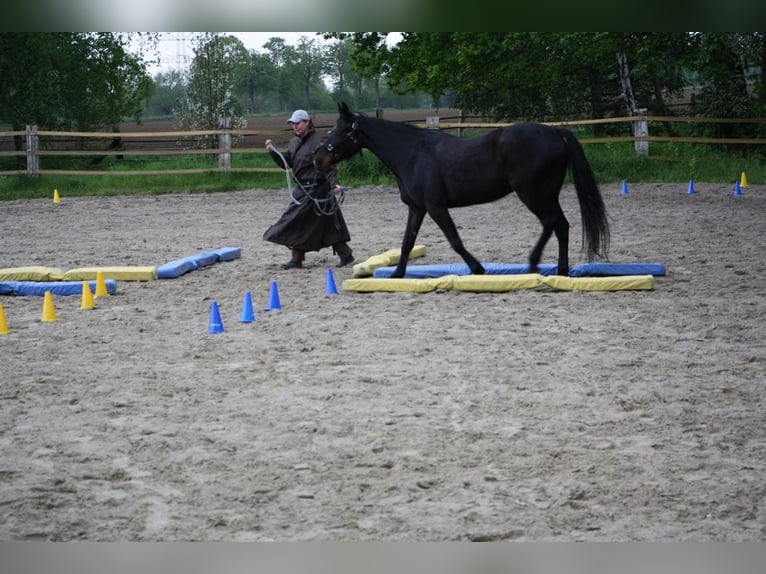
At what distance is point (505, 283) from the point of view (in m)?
9.23

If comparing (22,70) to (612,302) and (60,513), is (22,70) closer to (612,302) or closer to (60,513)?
(612,302)

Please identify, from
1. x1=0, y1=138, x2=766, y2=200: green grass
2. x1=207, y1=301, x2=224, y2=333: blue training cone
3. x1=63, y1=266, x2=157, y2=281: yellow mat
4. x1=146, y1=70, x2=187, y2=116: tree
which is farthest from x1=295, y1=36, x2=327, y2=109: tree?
x1=207, y1=301, x2=224, y2=333: blue training cone

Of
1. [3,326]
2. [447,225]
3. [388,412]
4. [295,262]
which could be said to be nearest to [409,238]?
[447,225]

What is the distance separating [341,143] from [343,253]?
4.94ft

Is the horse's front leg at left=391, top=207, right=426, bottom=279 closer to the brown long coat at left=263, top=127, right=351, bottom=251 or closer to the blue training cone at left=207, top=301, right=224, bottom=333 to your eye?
the brown long coat at left=263, top=127, right=351, bottom=251

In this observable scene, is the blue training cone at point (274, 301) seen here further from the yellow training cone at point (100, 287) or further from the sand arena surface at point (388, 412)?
the yellow training cone at point (100, 287)

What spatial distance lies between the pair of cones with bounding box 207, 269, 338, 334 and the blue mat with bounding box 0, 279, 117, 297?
1705 mm

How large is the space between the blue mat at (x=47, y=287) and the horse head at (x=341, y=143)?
7.86ft

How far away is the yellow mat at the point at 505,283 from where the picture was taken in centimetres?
917

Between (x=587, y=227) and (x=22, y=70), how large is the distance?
18653 mm

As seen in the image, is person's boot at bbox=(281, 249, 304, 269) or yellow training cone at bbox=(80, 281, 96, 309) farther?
person's boot at bbox=(281, 249, 304, 269)

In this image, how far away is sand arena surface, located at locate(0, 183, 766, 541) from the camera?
4.16 m

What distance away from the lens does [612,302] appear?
877cm

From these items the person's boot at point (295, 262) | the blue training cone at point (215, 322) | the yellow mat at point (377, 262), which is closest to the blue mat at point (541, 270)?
the yellow mat at point (377, 262)
